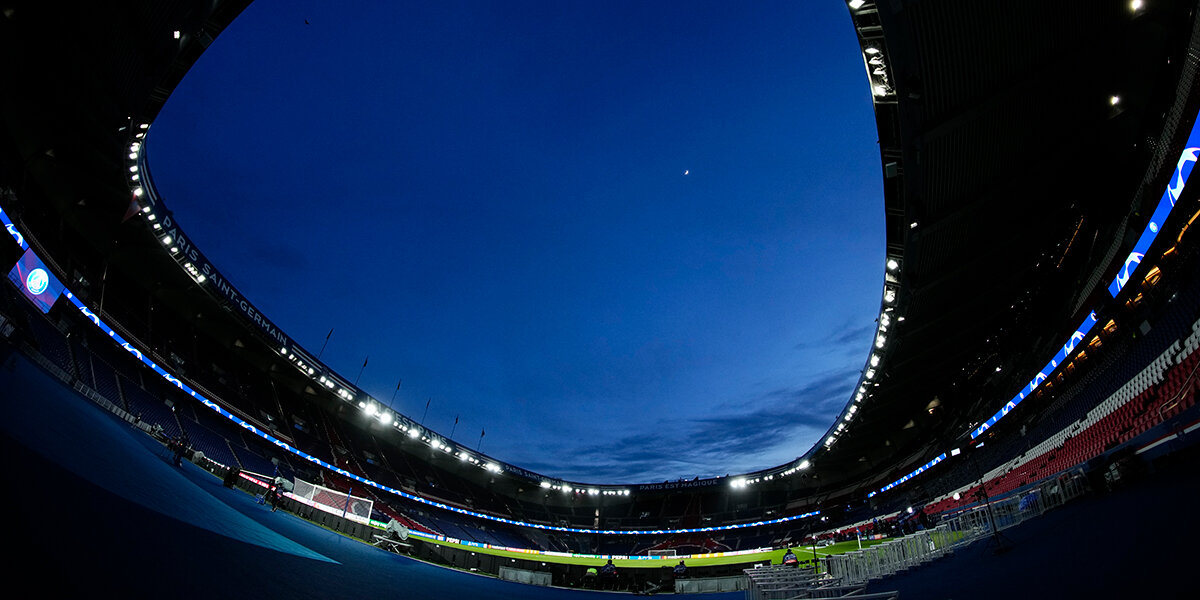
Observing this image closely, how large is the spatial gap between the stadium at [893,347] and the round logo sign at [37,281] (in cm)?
16

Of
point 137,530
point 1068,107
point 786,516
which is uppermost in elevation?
point 1068,107

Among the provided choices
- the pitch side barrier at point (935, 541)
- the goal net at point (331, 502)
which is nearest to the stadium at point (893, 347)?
the pitch side barrier at point (935, 541)


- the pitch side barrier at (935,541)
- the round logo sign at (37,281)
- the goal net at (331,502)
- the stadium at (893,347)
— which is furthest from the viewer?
the goal net at (331,502)

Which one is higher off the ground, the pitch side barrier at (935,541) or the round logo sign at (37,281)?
the round logo sign at (37,281)

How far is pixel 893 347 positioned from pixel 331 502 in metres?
33.0

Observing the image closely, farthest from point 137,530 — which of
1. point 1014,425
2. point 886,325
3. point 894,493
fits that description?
point 894,493

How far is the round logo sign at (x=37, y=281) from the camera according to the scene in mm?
18983

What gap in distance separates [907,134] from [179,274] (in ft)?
125

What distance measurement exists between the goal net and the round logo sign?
1417 cm

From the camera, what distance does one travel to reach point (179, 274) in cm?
2845

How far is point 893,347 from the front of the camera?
24.8 meters

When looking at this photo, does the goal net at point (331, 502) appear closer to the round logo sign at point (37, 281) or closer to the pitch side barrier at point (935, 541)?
the round logo sign at point (37, 281)

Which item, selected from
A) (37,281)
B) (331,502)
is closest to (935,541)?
(331,502)

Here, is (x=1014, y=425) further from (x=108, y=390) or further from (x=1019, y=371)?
(x=108, y=390)
